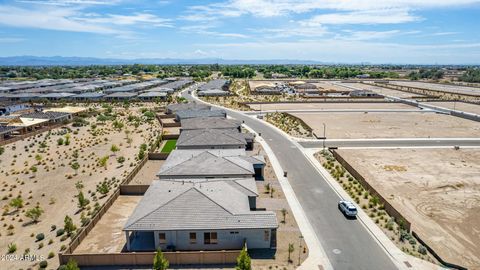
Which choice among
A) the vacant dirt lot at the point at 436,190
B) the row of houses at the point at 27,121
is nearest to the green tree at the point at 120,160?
the row of houses at the point at 27,121

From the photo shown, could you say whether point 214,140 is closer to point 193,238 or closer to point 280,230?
point 280,230

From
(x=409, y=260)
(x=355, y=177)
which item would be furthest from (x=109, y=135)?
(x=409, y=260)

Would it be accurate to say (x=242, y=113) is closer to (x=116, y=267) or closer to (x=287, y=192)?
(x=287, y=192)

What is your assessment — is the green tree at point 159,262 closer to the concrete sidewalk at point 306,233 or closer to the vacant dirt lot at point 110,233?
the vacant dirt lot at point 110,233

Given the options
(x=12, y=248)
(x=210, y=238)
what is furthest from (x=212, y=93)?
(x=210, y=238)

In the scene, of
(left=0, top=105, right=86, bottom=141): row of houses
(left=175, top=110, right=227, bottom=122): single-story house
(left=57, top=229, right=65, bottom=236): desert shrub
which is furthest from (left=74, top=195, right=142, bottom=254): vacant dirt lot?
(left=0, top=105, right=86, bottom=141): row of houses

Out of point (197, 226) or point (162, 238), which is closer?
point (197, 226)
